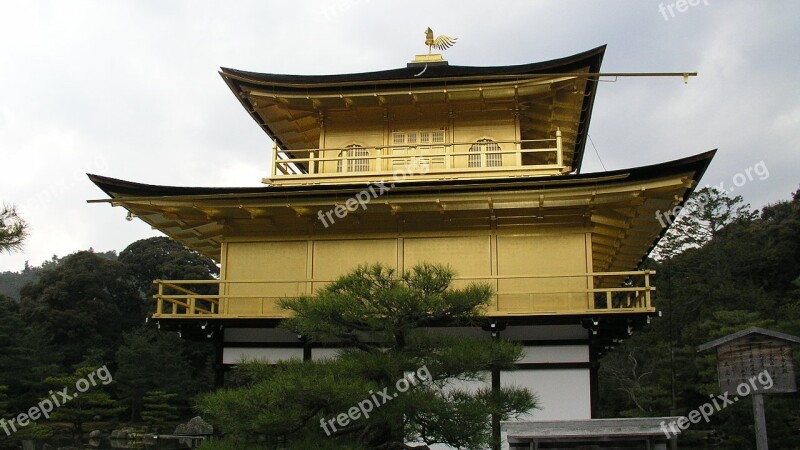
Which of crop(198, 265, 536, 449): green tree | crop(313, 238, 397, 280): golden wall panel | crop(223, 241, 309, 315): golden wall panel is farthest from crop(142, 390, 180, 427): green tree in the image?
crop(198, 265, 536, 449): green tree

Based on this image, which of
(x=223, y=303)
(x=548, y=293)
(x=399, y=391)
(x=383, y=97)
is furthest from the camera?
(x=383, y=97)

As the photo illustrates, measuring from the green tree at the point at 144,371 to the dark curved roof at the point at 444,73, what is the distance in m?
26.5

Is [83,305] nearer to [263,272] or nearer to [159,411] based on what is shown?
[159,411]

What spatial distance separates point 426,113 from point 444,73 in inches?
36.6

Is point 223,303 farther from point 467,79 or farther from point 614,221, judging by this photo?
point 614,221

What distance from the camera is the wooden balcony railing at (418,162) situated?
1392 centimetres

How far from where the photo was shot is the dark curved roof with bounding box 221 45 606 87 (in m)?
14.0

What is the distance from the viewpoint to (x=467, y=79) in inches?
557

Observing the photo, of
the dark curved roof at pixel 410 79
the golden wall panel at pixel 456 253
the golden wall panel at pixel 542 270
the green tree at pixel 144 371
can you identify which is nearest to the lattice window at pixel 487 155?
the dark curved roof at pixel 410 79

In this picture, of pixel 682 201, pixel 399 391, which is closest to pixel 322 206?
pixel 399 391

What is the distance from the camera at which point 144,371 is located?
3725cm

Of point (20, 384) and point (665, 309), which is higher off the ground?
point (665, 309)

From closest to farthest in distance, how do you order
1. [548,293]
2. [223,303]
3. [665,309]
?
1. [548,293]
2. [223,303]
3. [665,309]

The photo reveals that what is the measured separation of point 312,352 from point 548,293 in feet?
14.5
